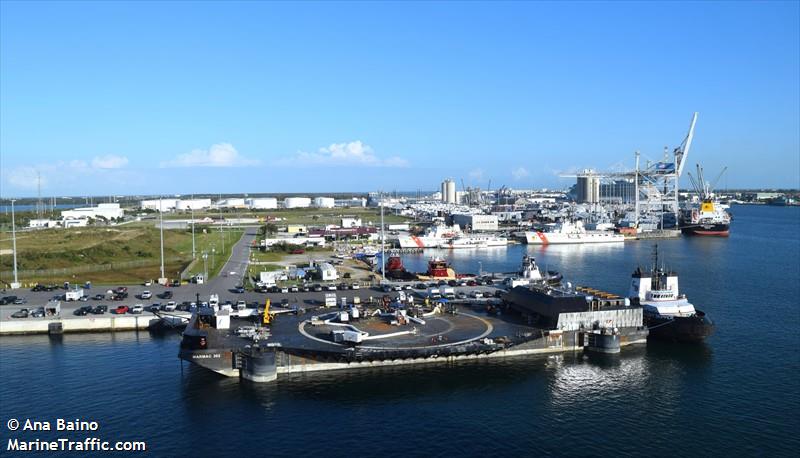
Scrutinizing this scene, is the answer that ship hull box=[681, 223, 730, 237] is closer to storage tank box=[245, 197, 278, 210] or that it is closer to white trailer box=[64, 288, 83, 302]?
white trailer box=[64, 288, 83, 302]

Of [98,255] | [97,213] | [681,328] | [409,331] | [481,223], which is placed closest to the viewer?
[409,331]

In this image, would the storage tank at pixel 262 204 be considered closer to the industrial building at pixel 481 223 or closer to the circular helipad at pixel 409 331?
the industrial building at pixel 481 223

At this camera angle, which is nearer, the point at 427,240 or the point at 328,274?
the point at 328,274

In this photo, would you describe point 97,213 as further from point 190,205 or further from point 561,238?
point 561,238

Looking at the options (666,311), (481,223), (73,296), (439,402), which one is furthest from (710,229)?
(73,296)

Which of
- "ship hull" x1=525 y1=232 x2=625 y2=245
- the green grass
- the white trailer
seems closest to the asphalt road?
the white trailer

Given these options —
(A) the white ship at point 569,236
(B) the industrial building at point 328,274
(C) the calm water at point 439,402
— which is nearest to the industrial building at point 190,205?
(A) the white ship at point 569,236

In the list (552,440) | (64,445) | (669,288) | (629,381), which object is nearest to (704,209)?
(669,288)
